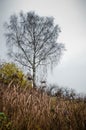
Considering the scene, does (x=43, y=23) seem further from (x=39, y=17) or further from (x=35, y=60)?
(x=35, y=60)

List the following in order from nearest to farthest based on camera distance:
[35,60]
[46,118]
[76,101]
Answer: [46,118] → [76,101] → [35,60]

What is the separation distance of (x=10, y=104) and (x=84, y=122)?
1.07 m

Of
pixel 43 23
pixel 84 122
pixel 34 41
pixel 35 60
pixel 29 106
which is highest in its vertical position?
pixel 43 23

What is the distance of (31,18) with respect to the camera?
83.0ft

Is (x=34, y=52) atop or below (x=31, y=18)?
below

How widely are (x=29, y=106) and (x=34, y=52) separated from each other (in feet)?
68.8

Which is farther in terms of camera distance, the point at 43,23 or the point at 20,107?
the point at 43,23

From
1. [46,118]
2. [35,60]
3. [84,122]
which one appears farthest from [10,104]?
[35,60]

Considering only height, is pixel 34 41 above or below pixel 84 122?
above

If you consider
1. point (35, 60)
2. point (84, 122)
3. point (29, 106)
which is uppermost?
point (35, 60)

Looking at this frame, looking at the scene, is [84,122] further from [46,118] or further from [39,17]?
[39,17]

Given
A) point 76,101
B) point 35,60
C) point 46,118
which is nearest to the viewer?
point 46,118

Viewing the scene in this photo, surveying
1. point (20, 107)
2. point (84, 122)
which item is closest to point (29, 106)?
point (20, 107)

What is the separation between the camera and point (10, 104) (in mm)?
4016
